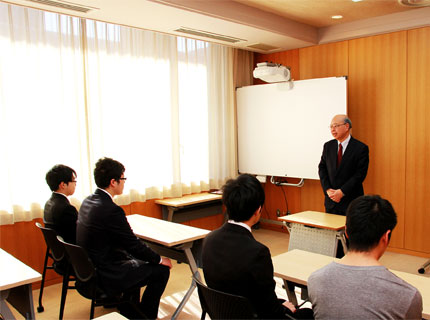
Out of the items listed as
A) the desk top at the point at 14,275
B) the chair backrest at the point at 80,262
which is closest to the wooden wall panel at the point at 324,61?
the chair backrest at the point at 80,262

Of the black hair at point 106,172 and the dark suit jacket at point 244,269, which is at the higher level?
the black hair at point 106,172

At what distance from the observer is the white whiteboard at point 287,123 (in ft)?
17.4

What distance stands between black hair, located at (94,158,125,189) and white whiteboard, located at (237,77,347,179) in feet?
10.4

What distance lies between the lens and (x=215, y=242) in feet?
6.00

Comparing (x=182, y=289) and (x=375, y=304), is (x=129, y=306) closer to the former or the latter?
(x=182, y=289)

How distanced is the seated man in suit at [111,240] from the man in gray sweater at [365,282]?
1.64 metres

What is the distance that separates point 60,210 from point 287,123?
3.49m

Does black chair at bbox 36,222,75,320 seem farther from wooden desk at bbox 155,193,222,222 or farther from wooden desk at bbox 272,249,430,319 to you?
wooden desk at bbox 155,193,222,222

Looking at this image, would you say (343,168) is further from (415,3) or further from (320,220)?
(415,3)

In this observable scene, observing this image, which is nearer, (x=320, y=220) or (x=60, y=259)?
(x=60, y=259)

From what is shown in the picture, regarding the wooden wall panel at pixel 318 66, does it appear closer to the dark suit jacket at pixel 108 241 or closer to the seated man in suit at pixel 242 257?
the dark suit jacket at pixel 108 241

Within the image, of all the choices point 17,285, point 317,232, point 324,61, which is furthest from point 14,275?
point 324,61

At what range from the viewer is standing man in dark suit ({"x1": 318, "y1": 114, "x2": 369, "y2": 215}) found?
13.3 ft

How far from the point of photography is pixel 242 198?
1.87 m
